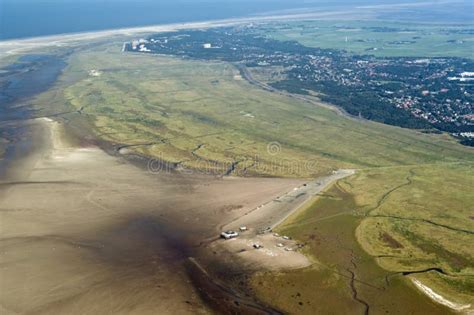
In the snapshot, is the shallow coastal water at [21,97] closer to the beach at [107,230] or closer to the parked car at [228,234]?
the beach at [107,230]

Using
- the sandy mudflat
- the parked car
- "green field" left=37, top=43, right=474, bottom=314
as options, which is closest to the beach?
the sandy mudflat

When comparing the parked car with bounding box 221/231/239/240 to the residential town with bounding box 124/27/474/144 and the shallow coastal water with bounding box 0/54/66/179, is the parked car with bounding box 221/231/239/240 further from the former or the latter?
the residential town with bounding box 124/27/474/144

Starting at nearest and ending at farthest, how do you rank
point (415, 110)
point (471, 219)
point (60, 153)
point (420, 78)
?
1. point (471, 219)
2. point (60, 153)
3. point (415, 110)
4. point (420, 78)

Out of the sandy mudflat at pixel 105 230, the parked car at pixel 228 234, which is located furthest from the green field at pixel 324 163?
the sandy mudflat at pixel 105 230

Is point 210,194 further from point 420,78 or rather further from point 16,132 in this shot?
point 420,78

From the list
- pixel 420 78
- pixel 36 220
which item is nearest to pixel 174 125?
pixel 36 220

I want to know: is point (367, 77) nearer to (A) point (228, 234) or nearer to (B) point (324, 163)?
(B) point (324, 163)
